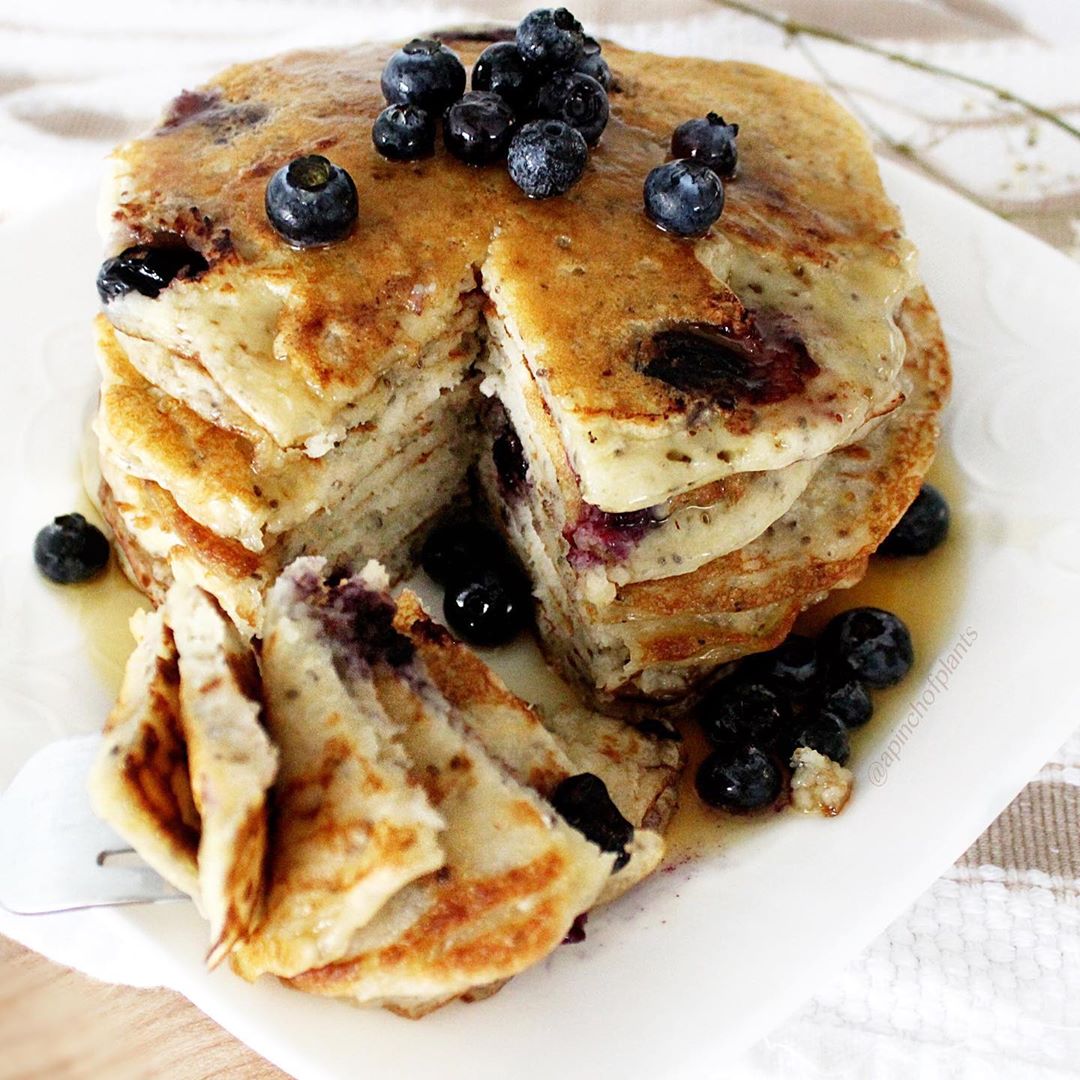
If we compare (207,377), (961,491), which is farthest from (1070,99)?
(207,377)

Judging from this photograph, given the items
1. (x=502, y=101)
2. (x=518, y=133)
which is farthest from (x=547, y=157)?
(x=502, y=101)

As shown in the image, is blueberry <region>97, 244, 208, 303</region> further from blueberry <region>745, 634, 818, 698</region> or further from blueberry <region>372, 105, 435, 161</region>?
blueberry <region>745, 634, 818, 698</region>

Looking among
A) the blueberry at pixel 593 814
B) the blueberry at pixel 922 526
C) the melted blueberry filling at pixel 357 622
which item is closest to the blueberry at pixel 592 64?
the blueberry at pixel 922 526

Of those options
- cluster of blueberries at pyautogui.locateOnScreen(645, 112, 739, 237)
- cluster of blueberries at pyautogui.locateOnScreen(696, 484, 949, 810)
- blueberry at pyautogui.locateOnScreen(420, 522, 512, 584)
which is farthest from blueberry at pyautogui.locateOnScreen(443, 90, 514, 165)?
cluster of blueberries at pyautogui.locateOnScreen(696, 484, 949, 810)

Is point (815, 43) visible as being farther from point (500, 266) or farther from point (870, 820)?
point (870, 820)

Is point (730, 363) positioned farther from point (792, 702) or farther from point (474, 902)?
point (474, 902)

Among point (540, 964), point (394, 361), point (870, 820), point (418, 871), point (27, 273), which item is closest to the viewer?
point (418, 871)
